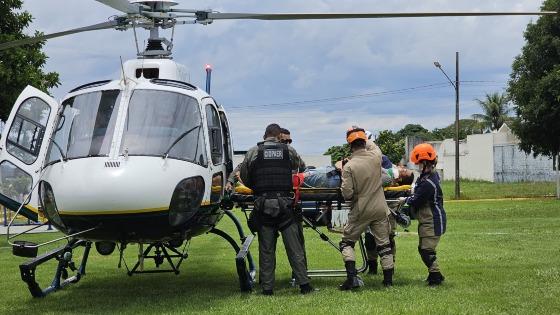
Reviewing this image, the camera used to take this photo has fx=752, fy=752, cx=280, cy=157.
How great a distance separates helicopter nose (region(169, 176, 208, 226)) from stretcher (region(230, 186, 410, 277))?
4.09 ft

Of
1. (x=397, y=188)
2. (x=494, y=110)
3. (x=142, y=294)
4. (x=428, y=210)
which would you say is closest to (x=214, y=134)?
(x=142, y=294)

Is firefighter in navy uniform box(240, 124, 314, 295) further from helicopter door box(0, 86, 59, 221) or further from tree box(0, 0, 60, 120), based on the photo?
tree box(0, 0, 60, 120)

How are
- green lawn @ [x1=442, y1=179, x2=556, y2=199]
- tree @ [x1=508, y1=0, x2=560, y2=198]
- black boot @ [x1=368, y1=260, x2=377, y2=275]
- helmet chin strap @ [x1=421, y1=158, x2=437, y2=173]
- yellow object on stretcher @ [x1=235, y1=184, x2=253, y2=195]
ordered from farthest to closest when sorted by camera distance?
1. green lawn @ [x1=442, y1=179, x2=556, y2=199]
2. tree @ [x1=508, y1=0, x2=560, y2=198]
3. black boot @ [x1=368, y1=260, x2=377, y2=275]
4. yellow object on stretcher @ [x1=235, y1=184, x2=253, y2=195]
5. helmet chin strap @ [x1=421, y1=158, x2=437, y2=173]

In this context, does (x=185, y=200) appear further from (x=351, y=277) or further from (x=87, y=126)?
(x=351, y=277)

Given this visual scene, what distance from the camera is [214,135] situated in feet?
29.5

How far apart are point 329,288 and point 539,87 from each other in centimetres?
2870

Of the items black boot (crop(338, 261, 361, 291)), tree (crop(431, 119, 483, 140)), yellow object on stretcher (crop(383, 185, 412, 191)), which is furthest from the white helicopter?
tree (crop(431, 119, 483, 140))

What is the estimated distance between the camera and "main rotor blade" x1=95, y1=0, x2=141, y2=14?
8.89 m

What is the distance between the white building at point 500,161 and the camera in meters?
52.0

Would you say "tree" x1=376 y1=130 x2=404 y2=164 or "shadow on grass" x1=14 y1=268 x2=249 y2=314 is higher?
"tree" x1=376 y1=130 x2=404 y2=164

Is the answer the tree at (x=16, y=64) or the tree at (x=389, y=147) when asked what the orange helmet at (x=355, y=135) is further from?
the tree at (x=389, y=147)

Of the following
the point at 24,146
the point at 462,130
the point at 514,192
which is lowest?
the point at 514,192

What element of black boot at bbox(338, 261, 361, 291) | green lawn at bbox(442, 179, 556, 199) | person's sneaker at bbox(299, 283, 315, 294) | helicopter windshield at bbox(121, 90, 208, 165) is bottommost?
person's sneaker at bbox(299, 283, 315, 294)

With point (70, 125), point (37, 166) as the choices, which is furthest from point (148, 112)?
point (37, 166)
